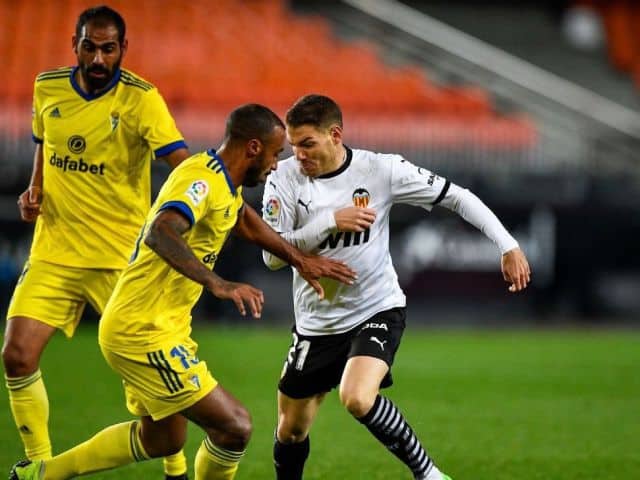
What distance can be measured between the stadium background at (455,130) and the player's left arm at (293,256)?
10.5ft

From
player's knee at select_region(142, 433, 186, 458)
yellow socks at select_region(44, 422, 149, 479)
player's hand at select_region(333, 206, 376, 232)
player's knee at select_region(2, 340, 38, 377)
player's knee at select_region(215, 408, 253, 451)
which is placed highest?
player's hand at select_region(333, 206, 376, 232)

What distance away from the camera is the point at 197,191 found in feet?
15.7

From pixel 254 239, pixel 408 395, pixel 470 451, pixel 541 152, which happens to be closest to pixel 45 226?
pixel 254 239

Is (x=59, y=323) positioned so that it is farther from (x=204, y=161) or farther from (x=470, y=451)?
(x=470, y=451)

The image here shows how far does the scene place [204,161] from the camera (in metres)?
4.94

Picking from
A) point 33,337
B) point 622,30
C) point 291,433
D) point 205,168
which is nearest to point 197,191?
point 205,168

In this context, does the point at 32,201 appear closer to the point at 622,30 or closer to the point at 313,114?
the point at 313,114

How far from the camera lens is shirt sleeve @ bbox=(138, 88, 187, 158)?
584 centimetres

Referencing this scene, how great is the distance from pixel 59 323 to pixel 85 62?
1353 mm

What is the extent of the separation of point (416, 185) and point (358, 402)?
1.20m

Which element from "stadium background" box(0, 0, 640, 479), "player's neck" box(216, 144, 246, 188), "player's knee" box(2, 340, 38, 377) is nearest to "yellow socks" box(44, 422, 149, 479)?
"player's knee" box(2, 340, 38, 377)

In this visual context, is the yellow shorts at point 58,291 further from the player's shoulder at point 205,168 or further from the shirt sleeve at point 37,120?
the player's shoulder at point 205,168

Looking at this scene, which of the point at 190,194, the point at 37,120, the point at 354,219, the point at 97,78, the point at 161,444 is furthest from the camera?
the point at 37,120

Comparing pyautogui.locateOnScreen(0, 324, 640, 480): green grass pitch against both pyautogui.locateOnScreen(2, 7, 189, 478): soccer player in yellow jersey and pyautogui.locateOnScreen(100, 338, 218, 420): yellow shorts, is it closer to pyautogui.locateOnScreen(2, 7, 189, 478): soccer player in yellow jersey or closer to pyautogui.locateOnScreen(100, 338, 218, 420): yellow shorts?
pyautogui.locateOnScreen(2, 7, 189, 478): soccer player in yellow jersey
